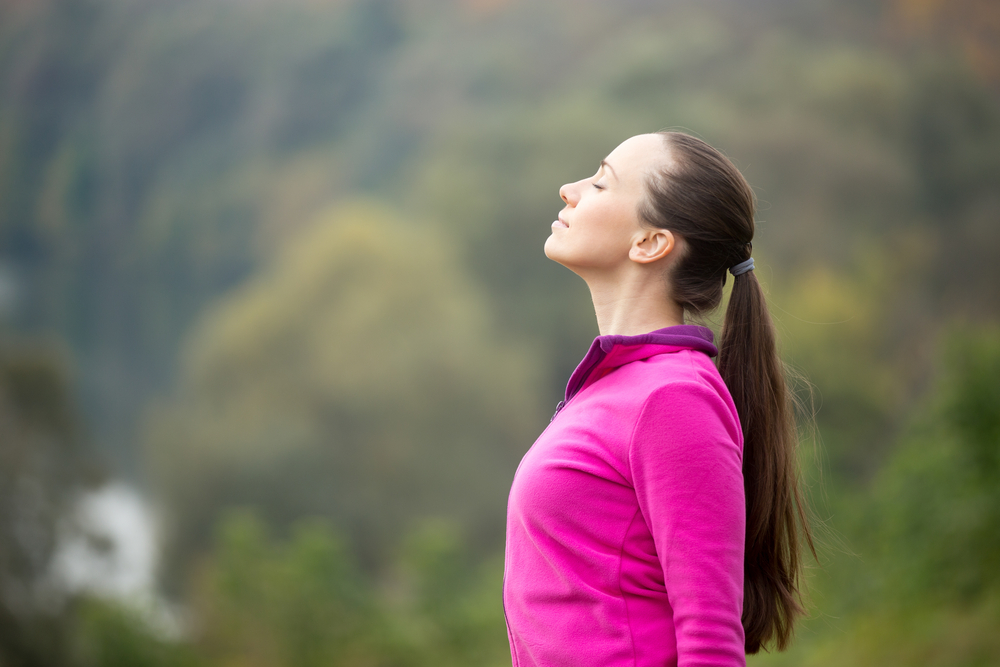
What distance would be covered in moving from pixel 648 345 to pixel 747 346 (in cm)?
17

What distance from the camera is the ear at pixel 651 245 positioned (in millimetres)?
1166

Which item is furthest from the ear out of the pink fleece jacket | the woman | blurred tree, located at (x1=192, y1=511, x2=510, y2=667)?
blurred tree, located at (x1=192, y1=511, x2=510, y2=667)

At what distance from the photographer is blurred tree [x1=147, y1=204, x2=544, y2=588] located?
717 cm

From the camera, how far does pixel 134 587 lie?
22.1 ft

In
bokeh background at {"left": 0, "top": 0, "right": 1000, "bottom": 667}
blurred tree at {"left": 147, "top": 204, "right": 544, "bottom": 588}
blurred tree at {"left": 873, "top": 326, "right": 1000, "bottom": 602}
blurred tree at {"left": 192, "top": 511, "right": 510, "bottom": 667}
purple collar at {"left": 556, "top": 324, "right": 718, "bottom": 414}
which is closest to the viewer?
purple collar at {"left": 556, "top": 324, "right": 718, "bottom": 414}

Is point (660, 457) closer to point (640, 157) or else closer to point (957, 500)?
point (640, 157)

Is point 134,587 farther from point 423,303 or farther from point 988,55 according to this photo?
point 988,55

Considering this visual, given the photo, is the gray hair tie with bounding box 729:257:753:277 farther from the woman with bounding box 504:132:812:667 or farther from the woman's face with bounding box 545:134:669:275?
the woman's face with bounding box 545:134:669:275

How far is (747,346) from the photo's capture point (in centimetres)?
120

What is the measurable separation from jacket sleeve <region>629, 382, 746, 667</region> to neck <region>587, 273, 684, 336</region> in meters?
0.19

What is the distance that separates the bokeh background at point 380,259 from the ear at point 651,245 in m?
5.84

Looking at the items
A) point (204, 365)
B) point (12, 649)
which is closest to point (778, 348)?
point (12, 649)

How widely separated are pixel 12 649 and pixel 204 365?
8.66 ft

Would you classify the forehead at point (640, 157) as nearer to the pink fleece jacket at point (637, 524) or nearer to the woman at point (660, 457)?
the woman at point (660, 457)
